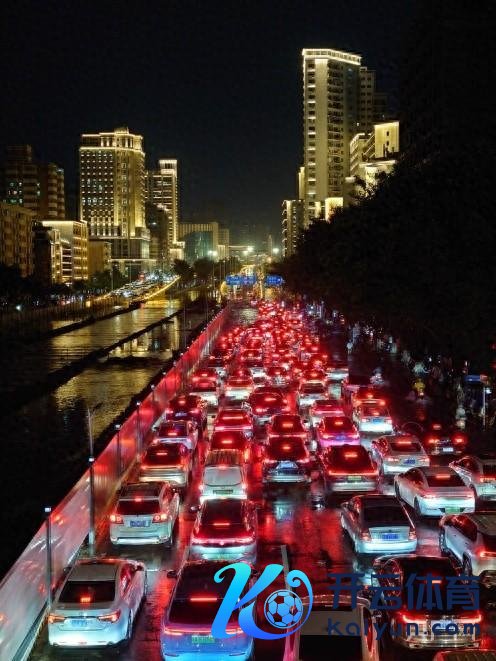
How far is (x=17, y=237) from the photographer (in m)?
138

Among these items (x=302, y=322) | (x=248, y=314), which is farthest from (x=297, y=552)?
(x=248, y=314)

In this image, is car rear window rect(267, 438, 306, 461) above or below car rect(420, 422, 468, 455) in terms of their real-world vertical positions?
above

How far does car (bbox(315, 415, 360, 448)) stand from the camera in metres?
23.5

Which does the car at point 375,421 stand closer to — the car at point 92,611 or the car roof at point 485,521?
the car roof at point 485,521

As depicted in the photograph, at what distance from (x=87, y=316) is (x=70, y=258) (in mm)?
63106

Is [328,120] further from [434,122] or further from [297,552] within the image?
[297,552]

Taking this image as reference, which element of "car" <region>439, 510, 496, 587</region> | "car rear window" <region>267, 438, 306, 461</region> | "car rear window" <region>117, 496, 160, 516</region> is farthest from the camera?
"car rear window" <region>267, 438, 306, 461</region>

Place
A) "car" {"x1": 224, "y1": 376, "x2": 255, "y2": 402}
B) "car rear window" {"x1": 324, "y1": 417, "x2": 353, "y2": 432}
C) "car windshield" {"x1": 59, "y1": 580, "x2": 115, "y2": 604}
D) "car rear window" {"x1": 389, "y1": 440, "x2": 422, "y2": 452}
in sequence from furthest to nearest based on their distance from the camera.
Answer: "car" {"x1": 224, "y1": 376, "x2": 255, "y2": 402} → "car rear window" {"x1": 324, "y1": 417, "x2": 353, "y2": 432} → "car rear window" {"x1": 389, "y1": 440, "x2": 422, "y2": 452} → "car windshield" {"x1": 59, "y1": 580, "x2": 115, "y2": 604}

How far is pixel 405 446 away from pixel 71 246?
550 ft

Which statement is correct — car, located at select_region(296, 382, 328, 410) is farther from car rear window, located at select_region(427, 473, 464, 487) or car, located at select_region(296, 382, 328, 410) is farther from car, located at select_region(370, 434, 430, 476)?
car rear window, located at select_region(427, 473, 464, 487)

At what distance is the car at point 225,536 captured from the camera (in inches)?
549

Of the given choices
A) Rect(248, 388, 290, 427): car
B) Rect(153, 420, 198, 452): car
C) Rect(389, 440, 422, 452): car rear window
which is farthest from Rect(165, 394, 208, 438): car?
Rect(389, 440, 422, 452): car rear window

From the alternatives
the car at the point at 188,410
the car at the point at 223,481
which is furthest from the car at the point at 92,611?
the car at the point at 188,410

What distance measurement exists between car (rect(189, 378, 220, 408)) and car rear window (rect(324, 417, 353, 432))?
985 cm
